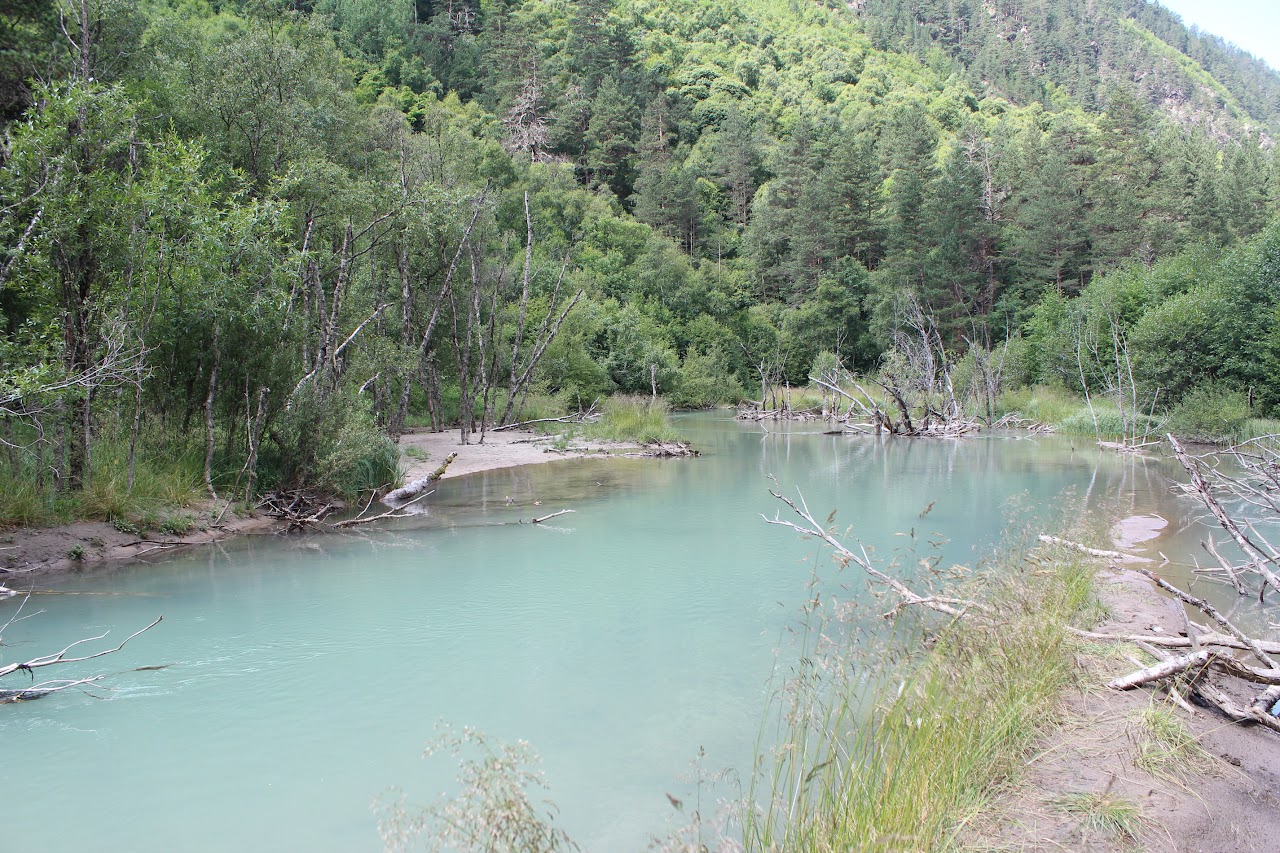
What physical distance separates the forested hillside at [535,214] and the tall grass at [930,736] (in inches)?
289

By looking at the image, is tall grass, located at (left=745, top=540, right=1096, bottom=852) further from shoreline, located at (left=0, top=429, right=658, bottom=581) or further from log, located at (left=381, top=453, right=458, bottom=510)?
log, located at (left=381, top=453, right=458, bottom=510)

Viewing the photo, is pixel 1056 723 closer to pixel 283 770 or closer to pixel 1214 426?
pixel 283 770

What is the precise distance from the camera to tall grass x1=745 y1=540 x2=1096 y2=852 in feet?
10.3

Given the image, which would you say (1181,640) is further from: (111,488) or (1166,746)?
(111,488)

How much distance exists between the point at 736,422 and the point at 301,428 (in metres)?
26.0

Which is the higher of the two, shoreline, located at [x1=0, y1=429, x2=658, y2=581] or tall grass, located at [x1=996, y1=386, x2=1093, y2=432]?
tall grass, located at [x1=996, y1=386, x2=1093, y2=432]

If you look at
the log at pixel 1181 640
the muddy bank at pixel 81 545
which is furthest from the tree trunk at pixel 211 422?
the log at pixel 1181 640

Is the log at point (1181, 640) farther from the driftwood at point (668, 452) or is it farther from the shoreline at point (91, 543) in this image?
the driftwood at point (668, 452)

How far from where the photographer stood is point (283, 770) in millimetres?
5188

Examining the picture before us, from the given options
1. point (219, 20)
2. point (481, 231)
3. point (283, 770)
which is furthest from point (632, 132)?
point (283, 770)

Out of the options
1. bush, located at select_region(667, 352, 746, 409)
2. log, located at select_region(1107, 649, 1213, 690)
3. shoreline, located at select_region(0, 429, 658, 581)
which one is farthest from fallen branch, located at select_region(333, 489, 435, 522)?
bush, located at select_region(667, 352, 746, 409)

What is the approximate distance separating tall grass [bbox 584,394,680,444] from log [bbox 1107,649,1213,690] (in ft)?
64.2

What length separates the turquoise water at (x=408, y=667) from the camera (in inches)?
189

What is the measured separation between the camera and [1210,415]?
974 inches
